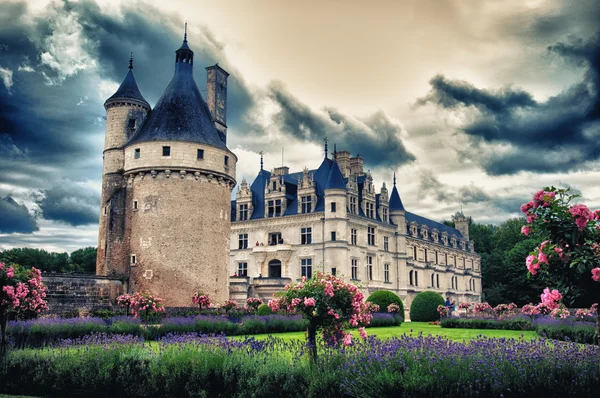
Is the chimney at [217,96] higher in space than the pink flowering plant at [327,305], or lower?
higher

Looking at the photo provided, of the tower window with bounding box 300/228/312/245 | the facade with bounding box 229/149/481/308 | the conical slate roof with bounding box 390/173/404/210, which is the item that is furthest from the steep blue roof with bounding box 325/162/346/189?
the conical slate roof with bounding box 390/173/404/210

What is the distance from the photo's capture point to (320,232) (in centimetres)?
4488

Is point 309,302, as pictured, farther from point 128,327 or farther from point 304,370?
point 128,327

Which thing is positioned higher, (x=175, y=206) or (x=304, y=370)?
(x=175, y=206)

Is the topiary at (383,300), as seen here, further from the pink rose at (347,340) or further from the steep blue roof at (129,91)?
the pink rose at (347,340)

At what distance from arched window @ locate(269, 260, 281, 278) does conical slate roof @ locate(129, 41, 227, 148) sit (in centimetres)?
1598

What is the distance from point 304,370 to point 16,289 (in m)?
8.17

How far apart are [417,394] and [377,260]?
133 ft

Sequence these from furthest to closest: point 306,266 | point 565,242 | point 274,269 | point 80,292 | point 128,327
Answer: point 274,269
point 306,266
point 80,292
point 128,327
point 565,242

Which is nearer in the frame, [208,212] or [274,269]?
[208,212]

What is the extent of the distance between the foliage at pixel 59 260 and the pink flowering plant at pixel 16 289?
58.2 metres

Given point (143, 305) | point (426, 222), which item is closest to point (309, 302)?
point (143, 305)

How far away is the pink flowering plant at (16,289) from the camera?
534 inches

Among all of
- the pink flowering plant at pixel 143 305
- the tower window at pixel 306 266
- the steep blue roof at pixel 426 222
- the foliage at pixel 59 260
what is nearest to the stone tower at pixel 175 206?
the pink flowering plant at pixel 143 305
